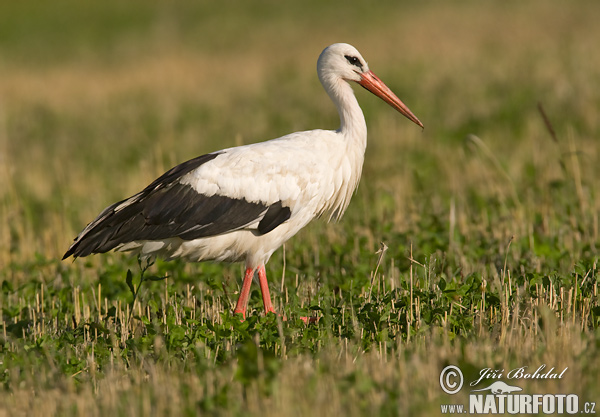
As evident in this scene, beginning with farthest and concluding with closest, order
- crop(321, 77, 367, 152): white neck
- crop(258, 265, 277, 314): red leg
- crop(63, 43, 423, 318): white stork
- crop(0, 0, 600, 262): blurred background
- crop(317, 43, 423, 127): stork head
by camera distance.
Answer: crop(0, 0, 600, 262): blurred background
crop(317, 43, 423, 127): stork head
crop(321, 77, 367, 152): white neck
crop(258, 265, 277, 314): red leg
crop(63, 43, 423, 318): white stork

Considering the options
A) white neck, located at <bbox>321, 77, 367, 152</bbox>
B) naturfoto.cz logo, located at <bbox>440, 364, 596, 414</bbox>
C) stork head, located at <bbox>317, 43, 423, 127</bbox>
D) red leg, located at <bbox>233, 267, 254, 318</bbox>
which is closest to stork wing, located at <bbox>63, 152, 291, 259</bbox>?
red leg, located at <bbox>233, 267, 254, 318</bbox>

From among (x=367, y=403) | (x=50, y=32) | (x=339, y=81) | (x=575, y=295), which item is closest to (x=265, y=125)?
(x=339, y=81)

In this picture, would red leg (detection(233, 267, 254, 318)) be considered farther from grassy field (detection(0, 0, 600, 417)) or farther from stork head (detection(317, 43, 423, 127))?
stork head (detection(317, 43, 423, 127))

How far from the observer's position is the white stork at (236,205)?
214 inches

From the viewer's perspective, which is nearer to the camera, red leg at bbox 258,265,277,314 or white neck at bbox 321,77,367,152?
red leg at bbox 258,265,277,314

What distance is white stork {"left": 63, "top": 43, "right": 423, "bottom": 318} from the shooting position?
17.9 ft

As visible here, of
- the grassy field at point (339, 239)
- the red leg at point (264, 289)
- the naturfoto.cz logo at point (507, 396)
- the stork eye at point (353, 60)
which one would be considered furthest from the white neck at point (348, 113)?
the naturfoto.cz logo at point (507, 396)

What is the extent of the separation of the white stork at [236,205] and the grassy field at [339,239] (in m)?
0.34

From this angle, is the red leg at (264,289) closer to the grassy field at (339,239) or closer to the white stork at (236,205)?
the white stork at (236,205)

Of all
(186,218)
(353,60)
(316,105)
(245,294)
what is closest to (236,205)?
(186,218)

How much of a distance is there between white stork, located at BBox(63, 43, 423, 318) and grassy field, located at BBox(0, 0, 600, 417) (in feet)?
1.11

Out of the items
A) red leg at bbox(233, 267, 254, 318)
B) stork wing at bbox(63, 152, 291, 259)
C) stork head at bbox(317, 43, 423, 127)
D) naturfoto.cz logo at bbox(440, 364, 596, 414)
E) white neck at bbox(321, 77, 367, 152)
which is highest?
stork head at bbox(317, 43, 423, 127)

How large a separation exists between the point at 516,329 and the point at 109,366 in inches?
91.6

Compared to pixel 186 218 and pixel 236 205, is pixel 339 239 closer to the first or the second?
pixel 236 205
